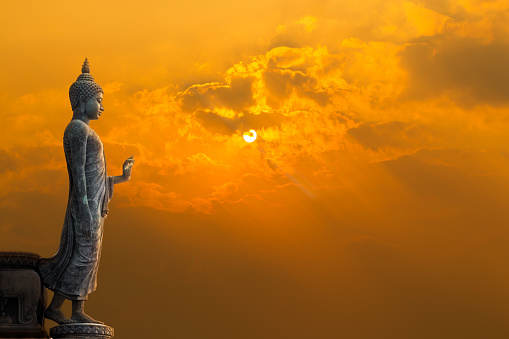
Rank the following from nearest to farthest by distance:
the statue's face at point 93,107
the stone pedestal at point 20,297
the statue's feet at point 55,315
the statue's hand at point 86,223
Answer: the stone pedestal at point 20,297 < the statue's hand at point 86,223 < the statue's feet at point 55,315 < the statue's face at point 93,107

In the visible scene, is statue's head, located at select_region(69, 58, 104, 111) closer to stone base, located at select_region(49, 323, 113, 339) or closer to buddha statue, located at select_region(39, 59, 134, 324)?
buddha statue, located at select_region(39, 59, 134, 324)

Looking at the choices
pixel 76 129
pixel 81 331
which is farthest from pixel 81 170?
pixel 81 331

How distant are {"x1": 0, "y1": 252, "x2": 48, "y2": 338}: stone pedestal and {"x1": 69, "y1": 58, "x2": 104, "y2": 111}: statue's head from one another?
2688mm

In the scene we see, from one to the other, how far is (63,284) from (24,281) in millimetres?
623

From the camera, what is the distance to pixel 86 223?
1362cm

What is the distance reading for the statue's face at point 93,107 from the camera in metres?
14.1

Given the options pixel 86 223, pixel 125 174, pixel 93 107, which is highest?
pixel 93 107

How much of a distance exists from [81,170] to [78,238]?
1114 millimetres

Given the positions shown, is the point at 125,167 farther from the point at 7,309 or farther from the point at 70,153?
the point at 7,309

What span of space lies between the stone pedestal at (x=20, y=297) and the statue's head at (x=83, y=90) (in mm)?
2688

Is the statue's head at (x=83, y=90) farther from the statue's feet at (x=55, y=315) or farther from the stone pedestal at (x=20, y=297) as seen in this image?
the statue's feet at (x=55, y=315)

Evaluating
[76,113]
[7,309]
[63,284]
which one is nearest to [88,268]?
[63,284]

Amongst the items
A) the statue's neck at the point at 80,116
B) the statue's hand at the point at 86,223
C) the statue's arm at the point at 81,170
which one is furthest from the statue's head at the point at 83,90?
the statue's hand at the point at 86,223

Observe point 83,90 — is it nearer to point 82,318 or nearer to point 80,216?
point 80,216
